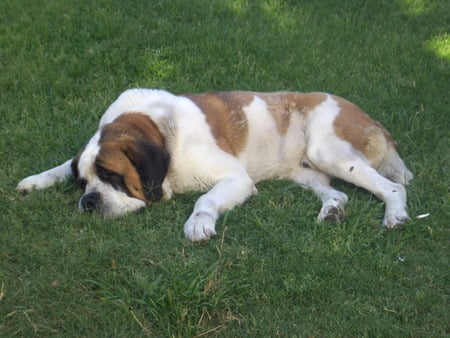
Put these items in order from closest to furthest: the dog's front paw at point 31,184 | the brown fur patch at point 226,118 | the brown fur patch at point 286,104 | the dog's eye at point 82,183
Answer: the dog's eye at point 82,183, the dog's front paw at point 31,184, the brown fur patch at point 226,118, the brown fur patch at point 286,104

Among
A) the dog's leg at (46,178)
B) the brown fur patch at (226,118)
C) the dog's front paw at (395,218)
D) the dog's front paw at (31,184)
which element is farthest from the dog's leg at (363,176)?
the dog's front paw at (31,184)

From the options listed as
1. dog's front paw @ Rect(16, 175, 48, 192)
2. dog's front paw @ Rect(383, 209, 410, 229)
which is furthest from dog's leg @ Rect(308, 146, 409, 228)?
dog's front paw @ Rect(16, 175, 48, 192)

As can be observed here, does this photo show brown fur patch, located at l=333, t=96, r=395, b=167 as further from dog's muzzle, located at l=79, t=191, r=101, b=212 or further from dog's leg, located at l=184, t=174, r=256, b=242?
dog's muzzle, located at l=79, t=191, r=101, b=212

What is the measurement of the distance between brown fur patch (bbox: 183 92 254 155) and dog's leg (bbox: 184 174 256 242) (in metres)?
0.37

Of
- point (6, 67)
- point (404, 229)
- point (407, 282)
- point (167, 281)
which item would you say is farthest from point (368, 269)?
point (6, 67)

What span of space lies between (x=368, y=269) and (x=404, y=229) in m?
0.63

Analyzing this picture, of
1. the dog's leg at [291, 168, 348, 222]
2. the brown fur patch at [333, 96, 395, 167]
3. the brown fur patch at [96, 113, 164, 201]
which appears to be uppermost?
the brown fur patch at [96, 113, 164, 201]

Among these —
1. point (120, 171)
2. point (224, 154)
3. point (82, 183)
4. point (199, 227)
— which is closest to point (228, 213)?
point (199, 227)

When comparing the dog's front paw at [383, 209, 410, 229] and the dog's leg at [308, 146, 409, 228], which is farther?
the dog's leg at [308, 146, 409, 228]

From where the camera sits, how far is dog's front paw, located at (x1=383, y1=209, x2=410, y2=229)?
4543 mm

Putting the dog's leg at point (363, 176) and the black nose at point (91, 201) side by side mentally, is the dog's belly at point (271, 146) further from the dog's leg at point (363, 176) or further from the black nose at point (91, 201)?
the black nose at point (91, 201)

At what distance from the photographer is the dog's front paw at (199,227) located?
4.25 m

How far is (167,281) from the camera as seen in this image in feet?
12.3

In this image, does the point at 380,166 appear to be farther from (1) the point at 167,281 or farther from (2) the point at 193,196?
(1) the point at 167,281
